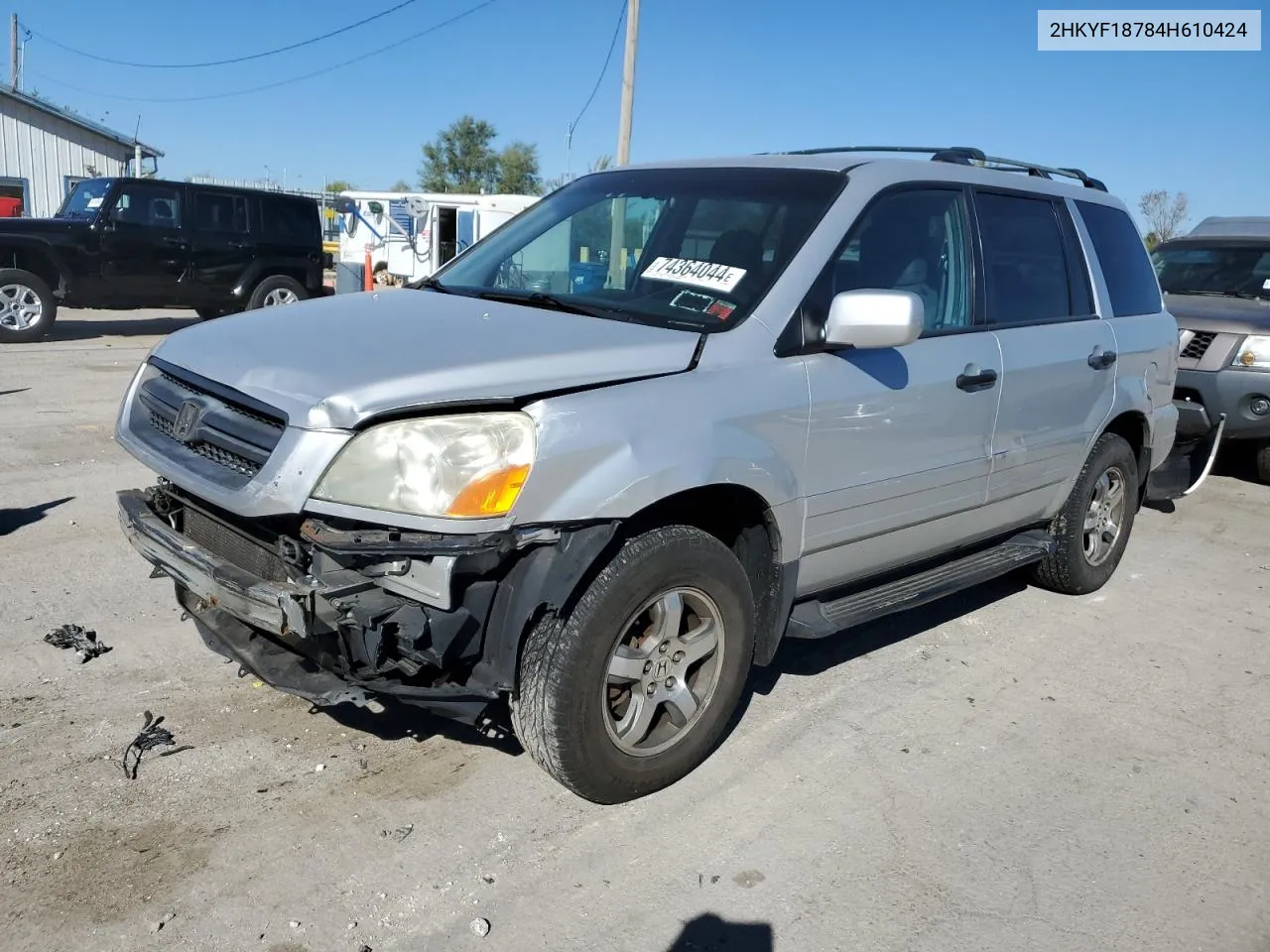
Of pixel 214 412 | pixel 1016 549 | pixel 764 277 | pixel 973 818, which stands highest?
pixel 764 277

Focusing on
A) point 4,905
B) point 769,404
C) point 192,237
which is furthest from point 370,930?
point 192,237

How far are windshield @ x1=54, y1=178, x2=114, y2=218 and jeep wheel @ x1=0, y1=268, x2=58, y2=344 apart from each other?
1.18 m

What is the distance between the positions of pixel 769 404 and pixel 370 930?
1.87 meters

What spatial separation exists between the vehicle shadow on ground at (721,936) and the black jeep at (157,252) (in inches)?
505

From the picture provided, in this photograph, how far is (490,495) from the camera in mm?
2725

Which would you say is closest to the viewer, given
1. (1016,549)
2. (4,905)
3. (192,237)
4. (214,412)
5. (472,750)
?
(4,905)

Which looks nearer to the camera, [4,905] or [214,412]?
[4,905]

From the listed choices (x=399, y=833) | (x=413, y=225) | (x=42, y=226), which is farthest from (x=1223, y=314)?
(x=413, y=225)

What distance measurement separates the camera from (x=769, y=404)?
3.32m

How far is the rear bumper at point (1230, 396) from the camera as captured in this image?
7.87 metres

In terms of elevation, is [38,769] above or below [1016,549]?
below

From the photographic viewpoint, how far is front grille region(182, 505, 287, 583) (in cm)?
295

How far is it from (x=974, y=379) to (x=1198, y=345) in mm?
5183

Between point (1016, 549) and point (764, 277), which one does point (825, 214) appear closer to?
point (764, 277)
